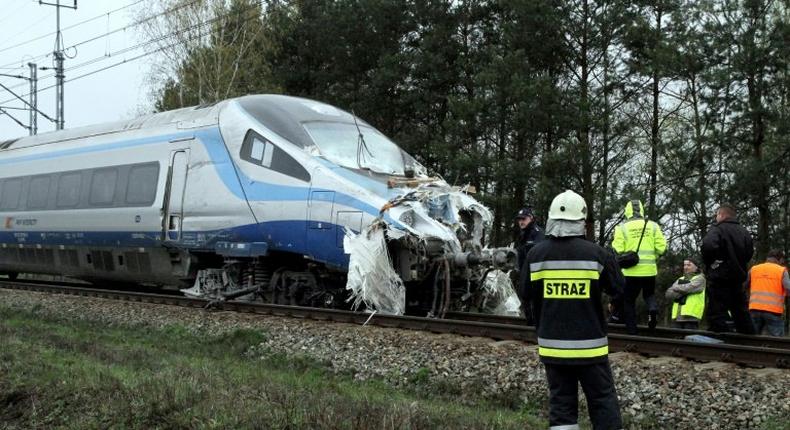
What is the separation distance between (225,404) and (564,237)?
2608 millimetres

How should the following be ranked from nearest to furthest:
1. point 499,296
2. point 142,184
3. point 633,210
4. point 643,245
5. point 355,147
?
point 643,245 < point 633,210 < point 355,147 < point 499,296 < point 142,184

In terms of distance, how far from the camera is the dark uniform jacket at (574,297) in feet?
14.9

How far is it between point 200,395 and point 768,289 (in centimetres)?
756

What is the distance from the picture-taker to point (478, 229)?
11.2 metres

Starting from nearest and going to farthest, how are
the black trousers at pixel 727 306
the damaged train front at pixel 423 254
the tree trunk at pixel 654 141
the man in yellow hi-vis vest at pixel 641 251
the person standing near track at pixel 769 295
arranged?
1. the black trousers at pixel 727 306
2. the man in yellow hi-vis vest at pixel 641 251
3. the damaged train front at pixel 423 254
4. the person standing near track at pixel 769 295
5. the tree trunk at pixel 654 141

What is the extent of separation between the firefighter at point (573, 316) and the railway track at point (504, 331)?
2855mm

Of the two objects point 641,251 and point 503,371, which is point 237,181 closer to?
point 641,251

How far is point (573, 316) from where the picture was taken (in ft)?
14.9

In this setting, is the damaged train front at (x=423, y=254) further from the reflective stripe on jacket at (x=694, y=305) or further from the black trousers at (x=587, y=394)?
the black trousers at (x=587, y=394)

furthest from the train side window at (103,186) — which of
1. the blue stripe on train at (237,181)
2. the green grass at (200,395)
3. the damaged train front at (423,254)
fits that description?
the damaged train front at (423,254)

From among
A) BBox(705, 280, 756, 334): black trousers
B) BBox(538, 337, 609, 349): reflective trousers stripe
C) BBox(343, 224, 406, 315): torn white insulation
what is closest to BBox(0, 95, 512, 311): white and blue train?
BBox(343, 224, 406, 315): torn white insulation

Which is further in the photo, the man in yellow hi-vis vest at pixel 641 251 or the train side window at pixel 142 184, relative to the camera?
the train side window at pixel 142 184

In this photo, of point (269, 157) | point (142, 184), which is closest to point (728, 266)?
point (269, 157)

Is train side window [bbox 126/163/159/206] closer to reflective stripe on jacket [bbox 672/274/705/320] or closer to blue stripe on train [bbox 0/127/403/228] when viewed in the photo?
blue stripe on train [bbox 0/127/403/228]
